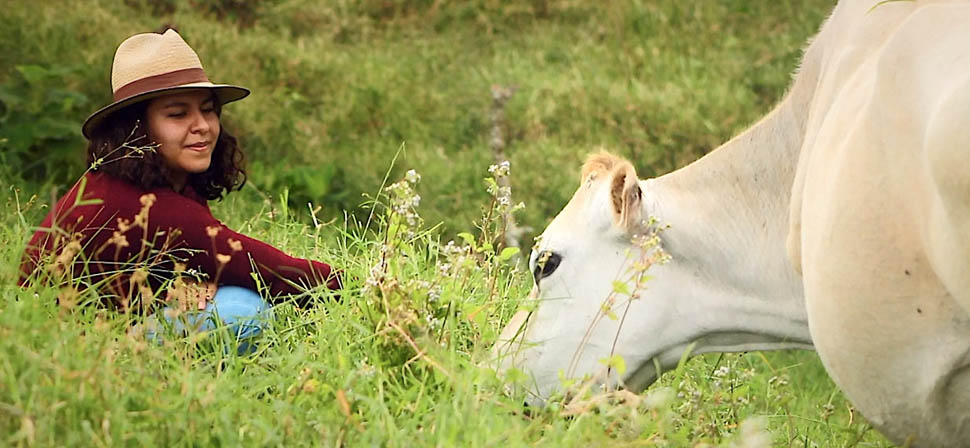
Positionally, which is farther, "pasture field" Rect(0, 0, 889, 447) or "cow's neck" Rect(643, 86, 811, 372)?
"cow's neck" Rect(643, 86, 811, 372)

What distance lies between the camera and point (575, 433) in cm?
276

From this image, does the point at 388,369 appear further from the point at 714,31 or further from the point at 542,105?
the point at 714,31

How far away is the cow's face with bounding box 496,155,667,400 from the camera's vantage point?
11.4ft

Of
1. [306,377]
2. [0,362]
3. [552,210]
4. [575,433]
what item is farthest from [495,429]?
[552,210]

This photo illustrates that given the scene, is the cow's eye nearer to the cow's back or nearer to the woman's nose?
the cow's back

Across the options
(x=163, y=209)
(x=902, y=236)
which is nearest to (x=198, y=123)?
(x=163, y=209)

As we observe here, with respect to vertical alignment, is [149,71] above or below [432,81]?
above

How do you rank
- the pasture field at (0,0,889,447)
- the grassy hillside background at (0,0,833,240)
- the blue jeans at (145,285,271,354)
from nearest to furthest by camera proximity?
1. the pasture field at (0,0,889,447)
2. the blue jeans at (145,285,271,354)
3. the grassy hillside background at (0,0,833,240)

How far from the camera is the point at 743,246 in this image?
3.54m

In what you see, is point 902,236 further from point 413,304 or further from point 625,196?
point 413,304

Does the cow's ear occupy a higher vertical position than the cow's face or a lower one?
higher

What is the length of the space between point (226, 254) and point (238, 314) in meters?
0.18

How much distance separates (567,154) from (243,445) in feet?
16.0

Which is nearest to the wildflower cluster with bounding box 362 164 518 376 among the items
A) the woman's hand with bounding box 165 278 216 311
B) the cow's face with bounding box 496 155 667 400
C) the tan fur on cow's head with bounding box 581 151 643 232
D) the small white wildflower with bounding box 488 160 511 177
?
the small white wildflower with bounding box 488 160 511 177
